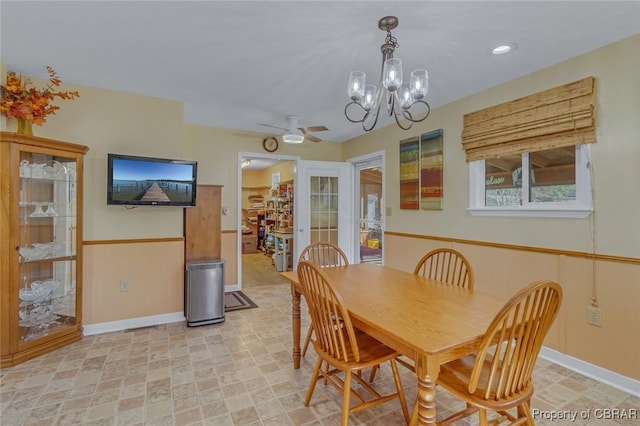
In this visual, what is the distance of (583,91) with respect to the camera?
237 cm

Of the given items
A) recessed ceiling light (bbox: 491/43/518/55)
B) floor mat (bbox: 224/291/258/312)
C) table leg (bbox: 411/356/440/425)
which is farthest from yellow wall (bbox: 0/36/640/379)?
table leg (bbox: 411/356/440/425)

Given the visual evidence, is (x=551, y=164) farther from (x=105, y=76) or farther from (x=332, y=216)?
(x=105, y=76)

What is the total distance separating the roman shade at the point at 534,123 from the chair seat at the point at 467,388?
1954 millimetres

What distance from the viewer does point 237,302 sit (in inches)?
162

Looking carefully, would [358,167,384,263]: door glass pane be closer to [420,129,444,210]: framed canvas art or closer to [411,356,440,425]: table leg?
[420,129,444,210]: framed canvas art

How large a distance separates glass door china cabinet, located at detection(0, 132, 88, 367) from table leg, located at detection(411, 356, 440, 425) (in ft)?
10.1

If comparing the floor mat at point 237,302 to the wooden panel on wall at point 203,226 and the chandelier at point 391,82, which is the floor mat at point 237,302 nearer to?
the wooden panel on wall at point 203,226

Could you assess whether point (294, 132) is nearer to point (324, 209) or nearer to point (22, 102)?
point (324, 209)

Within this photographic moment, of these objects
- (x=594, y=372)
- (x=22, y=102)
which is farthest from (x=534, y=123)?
(x=22, y=102)

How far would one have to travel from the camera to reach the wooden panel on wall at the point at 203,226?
355 centimetres

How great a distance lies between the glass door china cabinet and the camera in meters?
2.43

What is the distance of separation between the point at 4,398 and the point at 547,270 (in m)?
4.12


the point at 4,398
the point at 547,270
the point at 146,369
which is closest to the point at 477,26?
the point at 547,270

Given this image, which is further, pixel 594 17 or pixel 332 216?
pixel 332 216
